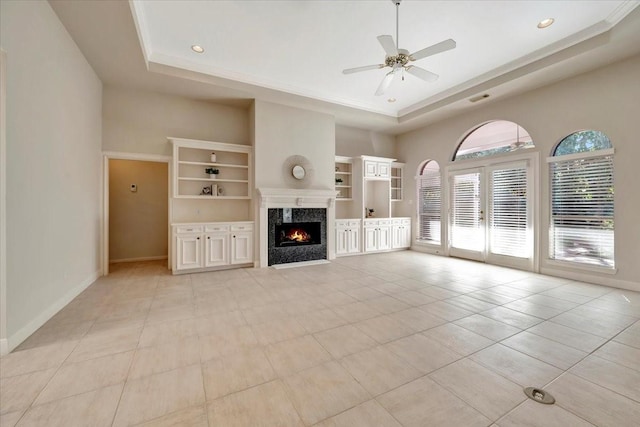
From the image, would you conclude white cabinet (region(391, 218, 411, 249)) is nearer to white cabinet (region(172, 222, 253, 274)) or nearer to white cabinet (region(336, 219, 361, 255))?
white cabinet (region(336, 219, 361, 255))

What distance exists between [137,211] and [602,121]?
884 cm

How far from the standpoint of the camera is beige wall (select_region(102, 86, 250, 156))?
4746mm

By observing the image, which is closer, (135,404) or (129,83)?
(135,404)

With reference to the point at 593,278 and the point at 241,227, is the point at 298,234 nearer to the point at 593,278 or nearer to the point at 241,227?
the point at 241,227

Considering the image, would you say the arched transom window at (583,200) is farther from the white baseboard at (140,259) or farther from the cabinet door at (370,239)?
the white baseboard at (140,259)

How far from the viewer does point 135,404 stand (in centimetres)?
160

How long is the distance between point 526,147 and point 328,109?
399 cm

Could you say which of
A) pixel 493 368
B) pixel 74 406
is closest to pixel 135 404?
pixel 74 406

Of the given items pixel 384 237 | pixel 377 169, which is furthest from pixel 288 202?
pixel 384 237

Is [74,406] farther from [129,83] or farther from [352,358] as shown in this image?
[129,83]

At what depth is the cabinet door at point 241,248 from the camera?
5.10 m

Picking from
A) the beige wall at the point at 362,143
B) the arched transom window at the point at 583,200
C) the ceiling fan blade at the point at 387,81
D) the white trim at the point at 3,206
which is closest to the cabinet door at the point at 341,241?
the beige wall at the point at 362,143

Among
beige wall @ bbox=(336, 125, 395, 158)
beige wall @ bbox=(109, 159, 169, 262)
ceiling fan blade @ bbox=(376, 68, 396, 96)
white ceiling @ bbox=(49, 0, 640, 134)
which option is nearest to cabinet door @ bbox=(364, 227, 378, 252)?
beige wall @ bbox=(336, 125, 395, 158)

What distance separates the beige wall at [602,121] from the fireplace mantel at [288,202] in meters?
3.88
